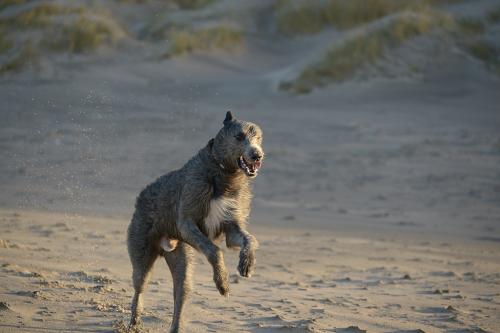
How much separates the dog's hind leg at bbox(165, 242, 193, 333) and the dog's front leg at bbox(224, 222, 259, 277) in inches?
14.5

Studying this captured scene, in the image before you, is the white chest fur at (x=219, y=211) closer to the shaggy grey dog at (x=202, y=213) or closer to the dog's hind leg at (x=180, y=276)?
the shaggy grey dog at (x=202, y=213)

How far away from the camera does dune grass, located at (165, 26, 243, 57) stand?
2034 cm

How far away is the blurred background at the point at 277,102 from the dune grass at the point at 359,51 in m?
0.04

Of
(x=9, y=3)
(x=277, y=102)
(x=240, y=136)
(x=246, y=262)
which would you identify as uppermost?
(x=9, y=3)

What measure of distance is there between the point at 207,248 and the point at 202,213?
28cm

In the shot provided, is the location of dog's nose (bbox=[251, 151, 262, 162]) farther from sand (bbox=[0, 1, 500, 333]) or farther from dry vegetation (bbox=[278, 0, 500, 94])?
dry vegetation (bbox=[278, 0, 500, 94])

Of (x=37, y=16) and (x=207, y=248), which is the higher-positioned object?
(x=37, y=16)

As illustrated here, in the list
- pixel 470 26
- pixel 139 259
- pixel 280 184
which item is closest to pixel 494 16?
pixel 470 26

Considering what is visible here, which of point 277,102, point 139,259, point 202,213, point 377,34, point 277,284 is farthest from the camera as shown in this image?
point 377,34

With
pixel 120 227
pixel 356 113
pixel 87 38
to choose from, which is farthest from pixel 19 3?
pixel 120 227

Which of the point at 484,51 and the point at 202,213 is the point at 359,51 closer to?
the point at 484,51

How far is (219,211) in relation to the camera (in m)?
5.82

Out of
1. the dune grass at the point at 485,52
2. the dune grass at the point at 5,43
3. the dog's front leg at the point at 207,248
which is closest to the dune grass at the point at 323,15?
the dune grass at the point at 485,52

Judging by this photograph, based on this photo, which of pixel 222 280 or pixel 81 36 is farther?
pixel 81 36
